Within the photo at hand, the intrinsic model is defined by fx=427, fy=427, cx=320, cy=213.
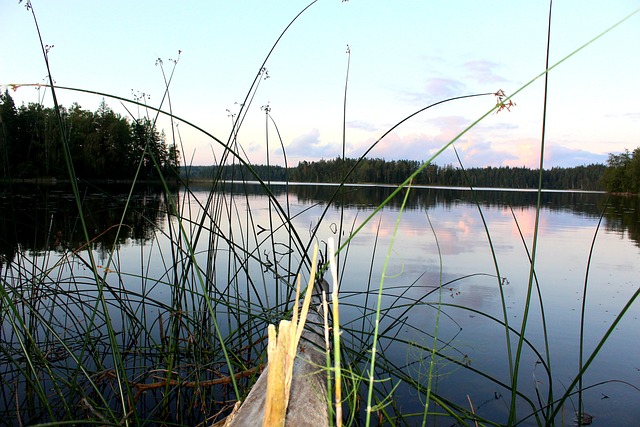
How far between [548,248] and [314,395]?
23.4 feet

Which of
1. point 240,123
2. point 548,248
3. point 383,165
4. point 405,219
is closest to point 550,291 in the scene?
point 548,248

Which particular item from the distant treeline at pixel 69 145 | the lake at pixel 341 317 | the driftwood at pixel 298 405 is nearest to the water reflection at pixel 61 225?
the lake at pixel 341 317

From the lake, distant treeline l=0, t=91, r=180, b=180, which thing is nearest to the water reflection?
the lake

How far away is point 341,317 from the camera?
3.05 m

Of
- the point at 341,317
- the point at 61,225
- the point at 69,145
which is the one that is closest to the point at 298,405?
the point at 341,317

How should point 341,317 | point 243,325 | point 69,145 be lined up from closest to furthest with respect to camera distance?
1. point 243,325
2. point 69,145
3. point 341,317

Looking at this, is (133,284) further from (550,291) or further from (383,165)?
(383,165)

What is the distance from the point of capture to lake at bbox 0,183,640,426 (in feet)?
5.10

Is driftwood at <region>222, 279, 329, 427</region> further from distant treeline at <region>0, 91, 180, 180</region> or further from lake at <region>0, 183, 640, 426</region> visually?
distant treeline at <region>0, 91, 180, 180</region>

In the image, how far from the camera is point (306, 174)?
5875 centimetres

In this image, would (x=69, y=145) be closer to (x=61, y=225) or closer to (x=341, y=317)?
(x=341, y=317)

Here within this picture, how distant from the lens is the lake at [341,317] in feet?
5.10

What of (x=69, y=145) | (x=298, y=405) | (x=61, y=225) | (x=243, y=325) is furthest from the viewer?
(x=61, y=225)

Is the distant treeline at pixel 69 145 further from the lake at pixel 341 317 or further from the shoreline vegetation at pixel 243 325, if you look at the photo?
the lake at pixel 341 317
